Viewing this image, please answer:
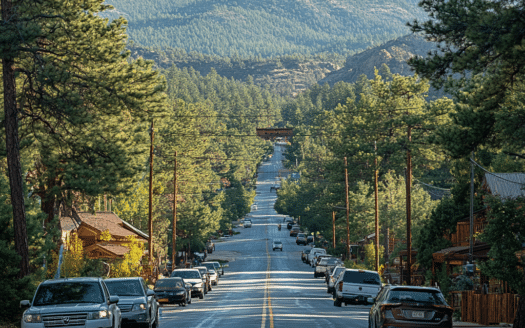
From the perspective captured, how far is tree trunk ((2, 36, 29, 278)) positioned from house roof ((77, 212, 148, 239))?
943 inches

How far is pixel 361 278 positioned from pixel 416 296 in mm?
13556

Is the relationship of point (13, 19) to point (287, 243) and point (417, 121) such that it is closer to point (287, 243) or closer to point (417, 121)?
point (417, 121)

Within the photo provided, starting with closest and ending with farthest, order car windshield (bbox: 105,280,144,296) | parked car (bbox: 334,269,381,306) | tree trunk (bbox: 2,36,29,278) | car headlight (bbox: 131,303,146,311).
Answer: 1. car headlight (bbox: 131,303,146,311)
2. car windshield (bbox: 105,280,144,296)
3. tree trunk (bbox: 2,36,29,278)
4. parked car (bbox: 334,269,381,306)

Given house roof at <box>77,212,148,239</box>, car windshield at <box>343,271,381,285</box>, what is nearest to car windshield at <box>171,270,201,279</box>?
house roof at <box>77,212,148,239</box>

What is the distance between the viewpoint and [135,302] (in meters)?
20.4

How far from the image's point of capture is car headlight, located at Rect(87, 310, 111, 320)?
51.6 ft

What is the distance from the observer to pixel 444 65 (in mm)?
18781

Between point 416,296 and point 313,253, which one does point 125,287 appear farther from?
point 313,253

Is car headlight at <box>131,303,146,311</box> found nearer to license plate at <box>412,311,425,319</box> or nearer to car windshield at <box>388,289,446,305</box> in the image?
car windshield at <box>388,289,446,305</box>

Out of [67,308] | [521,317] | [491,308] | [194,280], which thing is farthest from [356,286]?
[67,308]

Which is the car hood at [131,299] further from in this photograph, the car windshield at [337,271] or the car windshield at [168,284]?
the car windshield at [337,271]

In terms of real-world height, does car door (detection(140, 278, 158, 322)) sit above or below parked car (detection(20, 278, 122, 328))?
below

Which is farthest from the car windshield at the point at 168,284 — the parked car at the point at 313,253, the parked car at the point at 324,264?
the parked car at the point at 313,253

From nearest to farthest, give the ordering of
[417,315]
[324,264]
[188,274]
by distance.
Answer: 1. [417,315]
2. [188,274]
3. [324,264]
